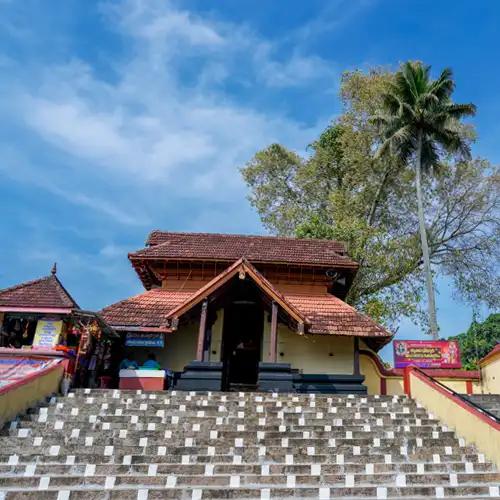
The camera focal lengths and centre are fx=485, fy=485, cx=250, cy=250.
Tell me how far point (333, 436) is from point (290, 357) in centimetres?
657

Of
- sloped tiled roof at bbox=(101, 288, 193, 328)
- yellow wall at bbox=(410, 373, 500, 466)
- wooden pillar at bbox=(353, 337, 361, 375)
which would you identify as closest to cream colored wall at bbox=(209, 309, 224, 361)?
sloped tiled roof at bbox=(101, 288, 193, 328)

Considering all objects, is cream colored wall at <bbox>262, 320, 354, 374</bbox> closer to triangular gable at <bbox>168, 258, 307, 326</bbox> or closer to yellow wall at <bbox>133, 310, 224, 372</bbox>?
yellow wall at <bbox>133, 310, 224, 372</bbox>

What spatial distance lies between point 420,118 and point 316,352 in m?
14.0

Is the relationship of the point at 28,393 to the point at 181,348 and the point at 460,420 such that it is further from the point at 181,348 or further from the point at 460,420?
the point at 460,420

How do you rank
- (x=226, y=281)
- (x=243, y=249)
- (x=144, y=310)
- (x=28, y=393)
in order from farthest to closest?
1. (x=243, y=249)
2. (x=144, y=310)
3. (x=226, y=281)
4. (x=28, y=393)

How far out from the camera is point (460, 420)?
889cm

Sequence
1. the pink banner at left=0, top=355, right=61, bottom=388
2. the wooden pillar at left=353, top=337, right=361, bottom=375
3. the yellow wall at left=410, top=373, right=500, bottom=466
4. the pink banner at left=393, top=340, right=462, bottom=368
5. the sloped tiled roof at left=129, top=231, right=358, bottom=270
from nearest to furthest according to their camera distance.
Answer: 1. the yellow wall at left=410, top=373, right=500, bottom=466
2. the pink banner at left=0, top=355, right=61, bottom=388
3. the wooden pillar at left=353, top=337, right=361, bottom=375
4. the pink banner at left=393, top=340, right=462, bottom=368
5. the sloped tiled roof at left=129, top=231, right=358, bottom=270

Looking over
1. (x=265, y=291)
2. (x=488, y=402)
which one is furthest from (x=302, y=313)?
(x=488, y=402)

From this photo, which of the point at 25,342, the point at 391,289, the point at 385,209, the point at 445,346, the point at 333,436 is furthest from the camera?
the point at 385,209

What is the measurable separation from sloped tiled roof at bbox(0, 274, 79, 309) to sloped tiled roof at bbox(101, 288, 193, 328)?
1.52 metres

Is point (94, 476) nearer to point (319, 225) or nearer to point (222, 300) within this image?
point (222, 300)

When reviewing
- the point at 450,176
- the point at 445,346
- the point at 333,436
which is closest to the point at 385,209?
the point at 450,176

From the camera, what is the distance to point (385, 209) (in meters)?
27.6

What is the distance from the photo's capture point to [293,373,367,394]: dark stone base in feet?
45.9
